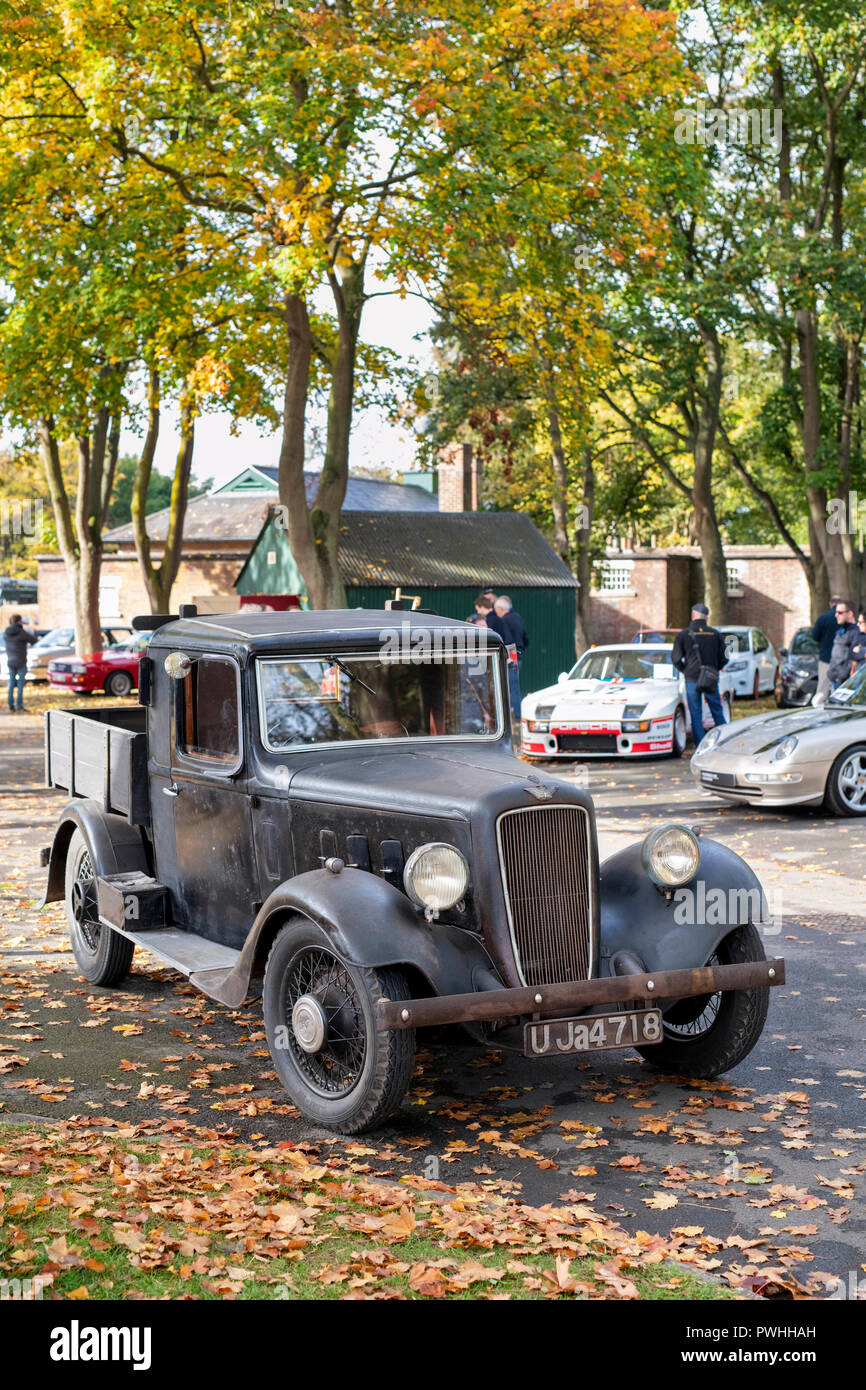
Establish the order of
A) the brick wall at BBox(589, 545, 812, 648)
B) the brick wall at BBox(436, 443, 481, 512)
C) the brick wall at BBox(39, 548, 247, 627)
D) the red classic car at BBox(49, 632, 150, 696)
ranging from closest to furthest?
the red classic car at BBox(49, 632, 150, 696) → the brick wall at BBox(436, 443, 481, 512) → the brick wall at BBox(589, 545, 812, 648) → the brick wall at BBox(39, 548, 247, 627)

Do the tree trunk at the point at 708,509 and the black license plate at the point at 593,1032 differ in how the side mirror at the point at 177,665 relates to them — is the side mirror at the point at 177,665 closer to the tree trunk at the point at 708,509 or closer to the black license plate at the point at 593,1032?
the black license plate at the point at 593,1032

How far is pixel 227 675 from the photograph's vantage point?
685 centimetres

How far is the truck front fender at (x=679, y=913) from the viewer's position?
6.00 m

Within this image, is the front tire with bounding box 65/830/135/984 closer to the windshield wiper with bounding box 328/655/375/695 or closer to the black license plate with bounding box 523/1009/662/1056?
the windshield wiper with bounding box 328/655/375/695

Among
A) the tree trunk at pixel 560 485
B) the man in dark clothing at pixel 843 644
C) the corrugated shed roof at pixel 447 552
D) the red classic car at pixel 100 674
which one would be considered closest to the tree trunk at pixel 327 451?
the corrugated shed roof at pixel 447 552

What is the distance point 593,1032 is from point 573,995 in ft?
0.55

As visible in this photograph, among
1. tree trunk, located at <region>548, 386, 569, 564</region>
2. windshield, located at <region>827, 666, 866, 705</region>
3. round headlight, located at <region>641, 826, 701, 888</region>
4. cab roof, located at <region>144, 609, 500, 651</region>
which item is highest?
tree trunk, located at <region>548, 386, 569, 564</region>

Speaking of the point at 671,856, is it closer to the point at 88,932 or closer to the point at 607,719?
the point at 88,932

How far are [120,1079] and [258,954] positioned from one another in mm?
910

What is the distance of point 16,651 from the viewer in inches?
1075

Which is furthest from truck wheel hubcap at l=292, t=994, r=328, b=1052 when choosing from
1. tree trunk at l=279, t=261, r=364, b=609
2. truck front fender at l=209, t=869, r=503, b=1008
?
tree trunk at l=279, t=261, r=364, b=609

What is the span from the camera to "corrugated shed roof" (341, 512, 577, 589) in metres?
29.9

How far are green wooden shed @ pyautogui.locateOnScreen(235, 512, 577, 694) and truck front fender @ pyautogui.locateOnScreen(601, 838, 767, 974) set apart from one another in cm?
2265
